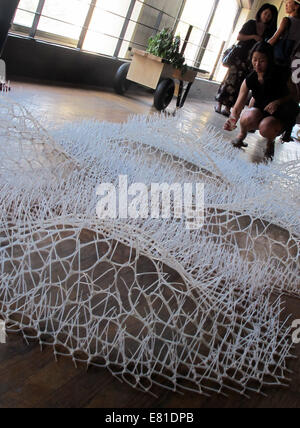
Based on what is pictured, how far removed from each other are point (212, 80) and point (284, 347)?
5.51 m

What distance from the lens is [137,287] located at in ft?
2.70

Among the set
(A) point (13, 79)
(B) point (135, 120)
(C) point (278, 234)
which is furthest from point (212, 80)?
(C) point (278, 234)

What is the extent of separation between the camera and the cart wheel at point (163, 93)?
3.07m

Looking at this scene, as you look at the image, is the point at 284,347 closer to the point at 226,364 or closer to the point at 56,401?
the point at 226,364

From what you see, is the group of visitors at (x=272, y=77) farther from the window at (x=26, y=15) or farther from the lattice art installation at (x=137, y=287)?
the window at (x=26, y=15)

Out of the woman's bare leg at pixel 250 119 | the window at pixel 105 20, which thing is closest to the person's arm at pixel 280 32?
the woman's bare leg at pixel 250 119

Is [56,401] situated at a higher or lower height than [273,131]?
lower

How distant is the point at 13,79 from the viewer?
247 centimetres

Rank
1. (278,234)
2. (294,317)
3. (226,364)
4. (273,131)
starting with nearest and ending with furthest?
(226,364)
(294,317)
(278,234)
(273,131)

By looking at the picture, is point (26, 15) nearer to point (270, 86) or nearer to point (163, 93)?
point (163, 93)

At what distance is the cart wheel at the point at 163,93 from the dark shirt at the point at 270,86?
816 millimetres

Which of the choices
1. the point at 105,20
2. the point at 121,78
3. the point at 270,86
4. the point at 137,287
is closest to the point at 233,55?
the point at 270,86

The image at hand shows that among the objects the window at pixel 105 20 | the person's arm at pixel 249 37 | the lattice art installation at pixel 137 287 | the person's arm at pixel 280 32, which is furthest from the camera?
the window at pixel 105 20
